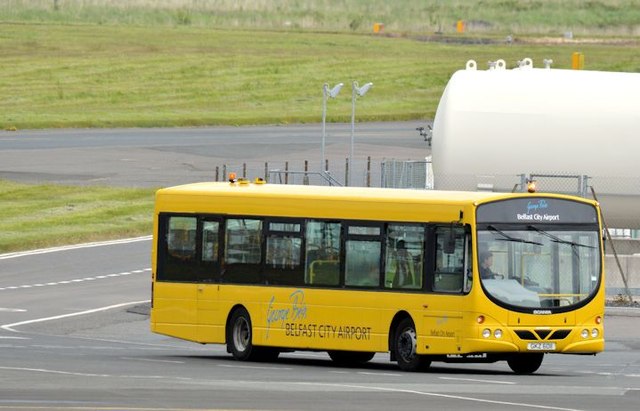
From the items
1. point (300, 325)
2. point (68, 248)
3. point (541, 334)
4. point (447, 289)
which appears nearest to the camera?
point (541, 334)

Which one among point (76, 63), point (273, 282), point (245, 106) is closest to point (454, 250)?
point (273, 282)

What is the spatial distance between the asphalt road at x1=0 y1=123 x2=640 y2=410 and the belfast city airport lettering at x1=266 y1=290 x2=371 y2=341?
1.85ft

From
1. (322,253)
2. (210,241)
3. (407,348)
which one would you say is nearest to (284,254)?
(322,253)

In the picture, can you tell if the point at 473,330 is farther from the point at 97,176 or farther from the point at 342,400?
the point at 97,176

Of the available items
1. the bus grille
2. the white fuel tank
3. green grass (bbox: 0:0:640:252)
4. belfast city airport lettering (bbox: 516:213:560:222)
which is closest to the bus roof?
belfast city airport lettering (bbox: 516:213:560:222)

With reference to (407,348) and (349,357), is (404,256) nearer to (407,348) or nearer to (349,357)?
(407,348)

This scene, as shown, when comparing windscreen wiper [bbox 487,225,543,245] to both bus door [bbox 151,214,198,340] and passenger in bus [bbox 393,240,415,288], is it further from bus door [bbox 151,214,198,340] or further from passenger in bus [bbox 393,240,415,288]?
bus door [bbox 151,214,198,340]

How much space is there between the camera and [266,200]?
86.7 ft

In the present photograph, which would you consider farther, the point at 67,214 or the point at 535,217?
the point at 67,214

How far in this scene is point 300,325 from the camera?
2567cm

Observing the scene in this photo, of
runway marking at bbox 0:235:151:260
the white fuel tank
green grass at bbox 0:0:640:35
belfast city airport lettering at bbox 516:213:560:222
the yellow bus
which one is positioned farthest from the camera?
green grass at bbox 0:0:640:35

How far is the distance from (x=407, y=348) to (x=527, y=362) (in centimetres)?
168

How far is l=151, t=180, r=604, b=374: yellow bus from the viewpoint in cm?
2395

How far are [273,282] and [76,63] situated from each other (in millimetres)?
62976
